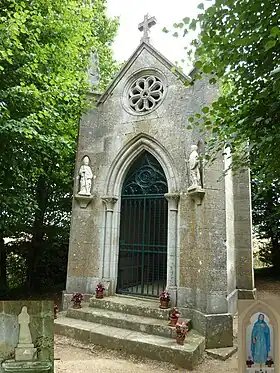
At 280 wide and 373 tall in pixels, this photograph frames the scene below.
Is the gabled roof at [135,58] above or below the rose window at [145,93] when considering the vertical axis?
above

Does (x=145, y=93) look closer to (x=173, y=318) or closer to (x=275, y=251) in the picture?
(x=173, y=318)

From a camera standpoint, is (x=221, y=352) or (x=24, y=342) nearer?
(x=24, y=342)

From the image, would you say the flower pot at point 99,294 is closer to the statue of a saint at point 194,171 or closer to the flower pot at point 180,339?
the flower pot at point 180,339

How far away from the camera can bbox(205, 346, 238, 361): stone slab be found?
5160 mm

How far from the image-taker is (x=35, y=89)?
5918 millimetres

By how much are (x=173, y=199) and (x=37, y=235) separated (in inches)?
226

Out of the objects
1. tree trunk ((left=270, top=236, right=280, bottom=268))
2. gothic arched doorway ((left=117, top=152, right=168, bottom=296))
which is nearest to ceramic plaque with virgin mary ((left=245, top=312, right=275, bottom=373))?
gothic arched doorway ((left=117, top=152, right=168, bottom=296))

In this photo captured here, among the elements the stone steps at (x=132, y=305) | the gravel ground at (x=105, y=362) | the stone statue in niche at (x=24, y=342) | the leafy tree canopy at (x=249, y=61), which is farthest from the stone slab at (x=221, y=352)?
the stone statue in niche at (x=24, y=342)

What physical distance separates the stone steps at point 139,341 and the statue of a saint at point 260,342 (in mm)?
2078

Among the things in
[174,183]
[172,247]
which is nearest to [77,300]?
[172,247]

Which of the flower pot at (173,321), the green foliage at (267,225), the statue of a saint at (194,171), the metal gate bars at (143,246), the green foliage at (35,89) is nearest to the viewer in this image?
the flower pot at (173,321)

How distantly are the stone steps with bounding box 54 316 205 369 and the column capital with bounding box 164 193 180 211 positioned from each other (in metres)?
2.57

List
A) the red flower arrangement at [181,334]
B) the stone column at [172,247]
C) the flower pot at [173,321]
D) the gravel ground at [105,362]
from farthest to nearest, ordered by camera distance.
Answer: the stone column at [172,247] < the flower pot at [173,321] < the red flower arrangement at [181,334] < the gravel ground at [105,362]

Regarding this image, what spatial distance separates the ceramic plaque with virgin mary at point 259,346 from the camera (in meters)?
2.97
